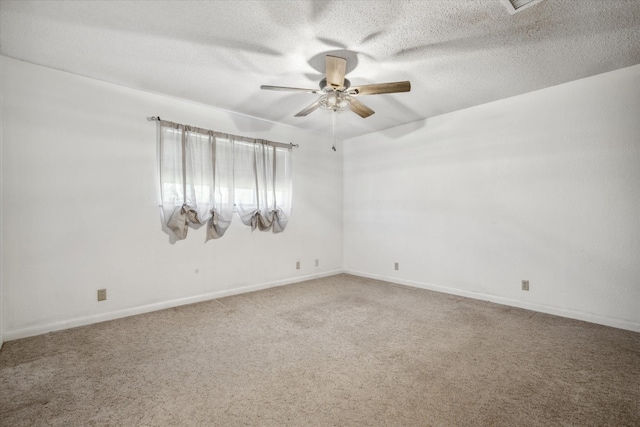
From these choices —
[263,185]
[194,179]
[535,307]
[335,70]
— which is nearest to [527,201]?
[535,307]

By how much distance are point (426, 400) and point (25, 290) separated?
3.47 metres

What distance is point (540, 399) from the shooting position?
1691mm

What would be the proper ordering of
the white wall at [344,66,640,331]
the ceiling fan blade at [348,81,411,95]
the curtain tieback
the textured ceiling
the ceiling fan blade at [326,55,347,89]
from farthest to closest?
the curtain tieback → the white wall at [344,66,640,331] → the ceiling fan blade at [348,81,411,95] → the ceiling fan blade at [326,55,347,89] → the textured ceiling

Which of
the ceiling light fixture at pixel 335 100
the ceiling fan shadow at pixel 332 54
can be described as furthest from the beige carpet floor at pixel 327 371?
the ceiling fan shadow at pixel 332 54

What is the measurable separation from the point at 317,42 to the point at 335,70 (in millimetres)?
297

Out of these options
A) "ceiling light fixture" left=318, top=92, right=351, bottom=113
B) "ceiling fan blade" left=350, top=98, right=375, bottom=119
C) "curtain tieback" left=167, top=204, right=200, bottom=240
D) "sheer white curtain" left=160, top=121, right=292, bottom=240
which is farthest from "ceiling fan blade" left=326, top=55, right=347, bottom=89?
"curtain tieback" left=167, top=204, right=200, bottom=240

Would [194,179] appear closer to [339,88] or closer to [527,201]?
[339,88]

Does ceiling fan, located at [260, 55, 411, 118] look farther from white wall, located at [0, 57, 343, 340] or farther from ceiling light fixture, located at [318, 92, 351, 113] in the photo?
white wall, located at [0, 57, 343, 340]

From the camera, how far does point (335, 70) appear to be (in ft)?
7.55

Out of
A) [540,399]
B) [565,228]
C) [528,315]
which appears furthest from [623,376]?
[565,228]

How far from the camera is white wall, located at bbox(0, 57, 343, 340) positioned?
258cm

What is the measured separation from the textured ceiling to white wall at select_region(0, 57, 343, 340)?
0.88ft

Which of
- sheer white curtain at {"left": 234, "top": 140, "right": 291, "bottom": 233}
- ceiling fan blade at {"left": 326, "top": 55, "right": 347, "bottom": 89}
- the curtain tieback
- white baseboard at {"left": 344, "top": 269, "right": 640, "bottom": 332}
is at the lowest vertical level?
white baseboard at {"left": 344, "top": 269, "right": 640, "bottom": 332}

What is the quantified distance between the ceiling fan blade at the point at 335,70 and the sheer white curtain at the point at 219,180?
6.38 feet
